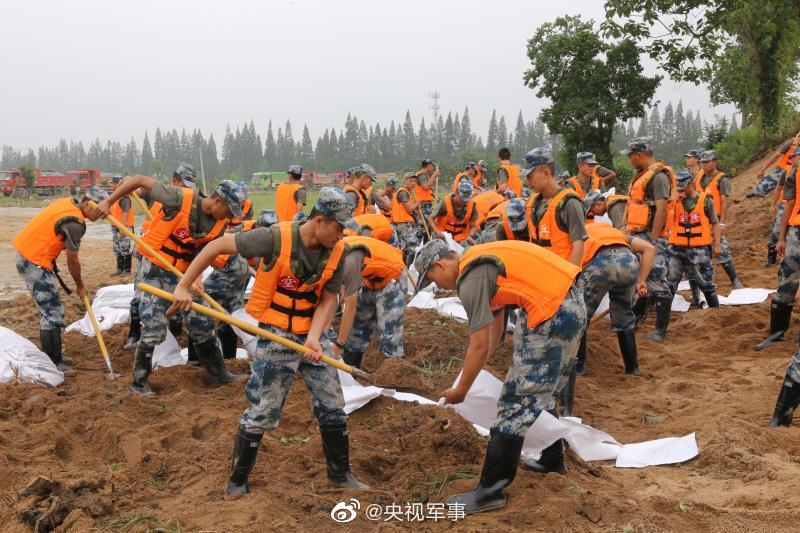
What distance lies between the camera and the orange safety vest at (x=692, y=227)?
25.3ft

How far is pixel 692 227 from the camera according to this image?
7.73 metres

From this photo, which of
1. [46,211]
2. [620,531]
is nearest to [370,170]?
[46,211]

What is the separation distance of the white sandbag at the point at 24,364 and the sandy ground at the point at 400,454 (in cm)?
29

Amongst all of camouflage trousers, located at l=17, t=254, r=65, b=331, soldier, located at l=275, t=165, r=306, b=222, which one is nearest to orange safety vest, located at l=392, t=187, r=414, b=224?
soldier, located at l=275, t=165, r=306, b=222

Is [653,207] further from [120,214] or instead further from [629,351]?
[120,214]

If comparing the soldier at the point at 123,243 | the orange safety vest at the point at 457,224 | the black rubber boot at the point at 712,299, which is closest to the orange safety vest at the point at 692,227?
the black rubber boot at the point at 712,299

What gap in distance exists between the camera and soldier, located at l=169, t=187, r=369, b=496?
132 inches

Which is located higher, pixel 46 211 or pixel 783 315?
pixel 46 211

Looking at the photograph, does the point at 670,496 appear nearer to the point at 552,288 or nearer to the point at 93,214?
the point at 552,288

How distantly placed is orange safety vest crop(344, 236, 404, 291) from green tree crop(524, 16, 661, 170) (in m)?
19.0

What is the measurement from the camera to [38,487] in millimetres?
3457

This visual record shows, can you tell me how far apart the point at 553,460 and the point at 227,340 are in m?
3.92

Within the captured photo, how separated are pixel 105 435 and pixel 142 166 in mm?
114510

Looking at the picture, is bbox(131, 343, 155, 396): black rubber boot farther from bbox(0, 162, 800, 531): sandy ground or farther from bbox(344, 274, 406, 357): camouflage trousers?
bbox(344, 274, 406, 357): camouflage trousers
